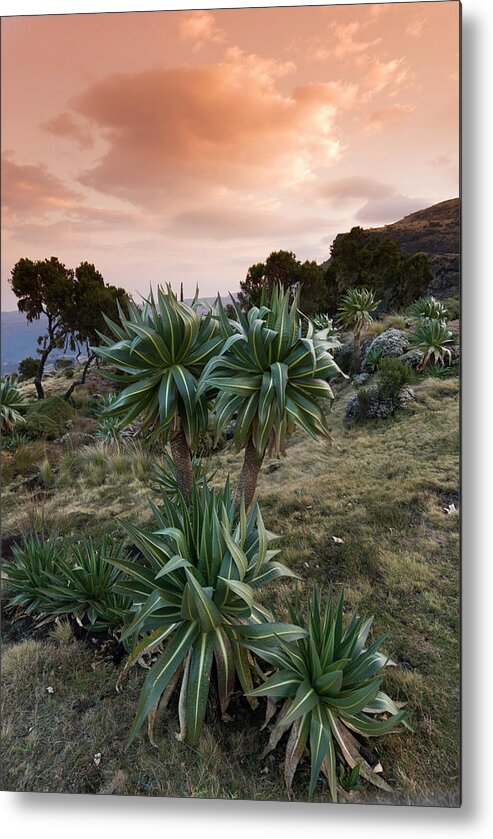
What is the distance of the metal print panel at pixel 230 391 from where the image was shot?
1.69m

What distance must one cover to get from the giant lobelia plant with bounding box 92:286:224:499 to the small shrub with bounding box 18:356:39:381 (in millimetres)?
592

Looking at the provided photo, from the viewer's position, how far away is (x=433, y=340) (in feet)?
7.38

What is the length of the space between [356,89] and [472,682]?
2346mm

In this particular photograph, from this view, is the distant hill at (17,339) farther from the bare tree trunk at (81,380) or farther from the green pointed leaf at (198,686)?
the green pointed leaf at (198,686)

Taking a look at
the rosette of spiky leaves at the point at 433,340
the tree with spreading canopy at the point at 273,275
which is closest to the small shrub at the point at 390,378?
the rosette of spiky leaves at the point at 433,340

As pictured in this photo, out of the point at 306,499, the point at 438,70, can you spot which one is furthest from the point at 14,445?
the point at 438,70

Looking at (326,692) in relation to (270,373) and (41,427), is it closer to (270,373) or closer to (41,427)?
(270,373)

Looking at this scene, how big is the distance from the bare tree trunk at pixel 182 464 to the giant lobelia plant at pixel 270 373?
1.13 ft

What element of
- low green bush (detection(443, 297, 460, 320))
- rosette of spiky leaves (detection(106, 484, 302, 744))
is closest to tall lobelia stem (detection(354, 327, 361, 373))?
low green bush (detection(443, 297, 460, 320))

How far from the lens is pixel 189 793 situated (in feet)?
5.94

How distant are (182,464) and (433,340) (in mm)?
1222

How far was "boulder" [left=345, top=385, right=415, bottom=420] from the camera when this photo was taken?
2.68 metres

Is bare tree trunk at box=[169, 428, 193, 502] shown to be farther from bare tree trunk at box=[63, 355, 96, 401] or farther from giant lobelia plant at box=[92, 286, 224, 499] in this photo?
bare tree trunk at box=[63, 355, 96, 401]

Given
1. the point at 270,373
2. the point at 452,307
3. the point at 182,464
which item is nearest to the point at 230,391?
the point at 270,373
